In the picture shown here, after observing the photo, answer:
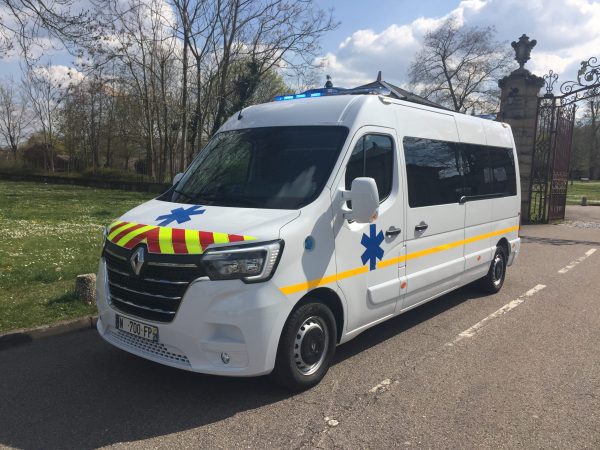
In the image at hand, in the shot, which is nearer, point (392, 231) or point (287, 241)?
point (287, 241)

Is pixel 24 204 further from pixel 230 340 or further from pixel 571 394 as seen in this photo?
pixel 571 394

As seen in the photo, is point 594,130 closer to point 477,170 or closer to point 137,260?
point 477,170

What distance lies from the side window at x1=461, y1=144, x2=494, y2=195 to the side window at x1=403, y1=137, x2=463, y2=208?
24cm

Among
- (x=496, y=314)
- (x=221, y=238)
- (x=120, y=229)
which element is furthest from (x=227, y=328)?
(x=496, y=314)

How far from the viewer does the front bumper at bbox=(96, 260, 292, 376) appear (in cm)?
354

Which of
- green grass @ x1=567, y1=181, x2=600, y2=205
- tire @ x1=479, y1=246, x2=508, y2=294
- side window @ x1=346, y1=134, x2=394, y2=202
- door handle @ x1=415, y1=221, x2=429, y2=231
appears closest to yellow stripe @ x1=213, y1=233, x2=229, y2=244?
side window @ x1=346, y1=134, x2=394, y2=202

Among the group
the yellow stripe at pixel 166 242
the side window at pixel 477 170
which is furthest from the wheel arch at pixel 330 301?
the side window at pixel 477 170

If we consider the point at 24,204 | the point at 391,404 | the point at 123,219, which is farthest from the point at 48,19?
the point at 24,204

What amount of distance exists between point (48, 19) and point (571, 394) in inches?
360

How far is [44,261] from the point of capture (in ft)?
27.5

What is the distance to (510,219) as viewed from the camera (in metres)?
7.69

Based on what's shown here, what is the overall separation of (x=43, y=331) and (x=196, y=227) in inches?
108

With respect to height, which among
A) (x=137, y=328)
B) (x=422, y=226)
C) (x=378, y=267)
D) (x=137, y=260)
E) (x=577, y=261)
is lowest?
(x=577, y=261)

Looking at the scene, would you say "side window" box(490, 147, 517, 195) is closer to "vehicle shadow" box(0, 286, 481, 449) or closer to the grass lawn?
"vehicle shadow" box(0, 286, 481, 449)
